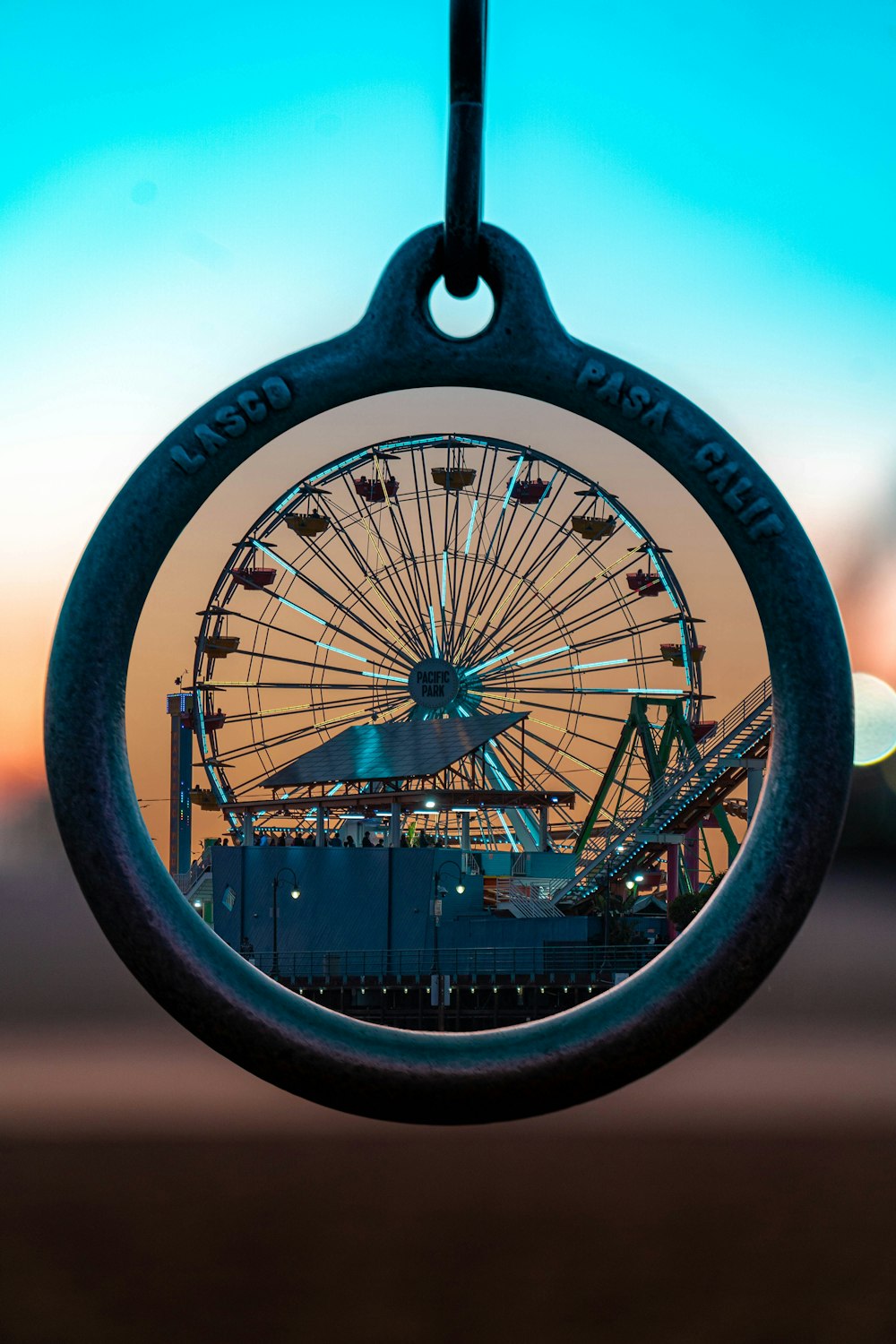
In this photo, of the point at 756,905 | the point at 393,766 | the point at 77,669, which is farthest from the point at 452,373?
the point at 393,766

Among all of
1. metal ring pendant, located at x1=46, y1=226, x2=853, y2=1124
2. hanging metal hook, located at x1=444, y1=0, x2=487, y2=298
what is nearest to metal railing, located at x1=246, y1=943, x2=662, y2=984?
metal ring pendant, located at x1=46, y1=226, x2=853, y2=1124

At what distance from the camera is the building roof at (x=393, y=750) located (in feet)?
82.7

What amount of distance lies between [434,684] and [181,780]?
20.5 feet

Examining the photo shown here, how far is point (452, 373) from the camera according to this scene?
223 centimetres

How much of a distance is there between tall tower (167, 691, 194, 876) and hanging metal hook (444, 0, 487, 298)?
2994 cm

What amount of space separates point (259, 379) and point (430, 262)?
0.30 metres

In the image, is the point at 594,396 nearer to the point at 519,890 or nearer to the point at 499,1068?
the point at 499,1068

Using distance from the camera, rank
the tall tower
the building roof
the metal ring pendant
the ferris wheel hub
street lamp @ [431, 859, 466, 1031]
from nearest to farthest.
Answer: the metal ring pendant, the building roof, street lamp @ [431, 859, 466, 1031], the ferris wheel hub, the tall tower

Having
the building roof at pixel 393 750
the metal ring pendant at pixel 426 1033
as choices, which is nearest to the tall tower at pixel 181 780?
the building roof at pixel 393 750

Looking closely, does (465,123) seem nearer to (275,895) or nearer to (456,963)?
(275,895)

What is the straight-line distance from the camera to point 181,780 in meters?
32.2

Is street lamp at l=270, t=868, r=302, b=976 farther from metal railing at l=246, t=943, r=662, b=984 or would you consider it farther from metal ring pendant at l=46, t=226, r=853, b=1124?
metal ring pendant at l=46, t=226, r=853, b=1124

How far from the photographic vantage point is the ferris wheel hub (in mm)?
29453

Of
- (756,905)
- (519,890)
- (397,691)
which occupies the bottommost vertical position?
(756,905)
